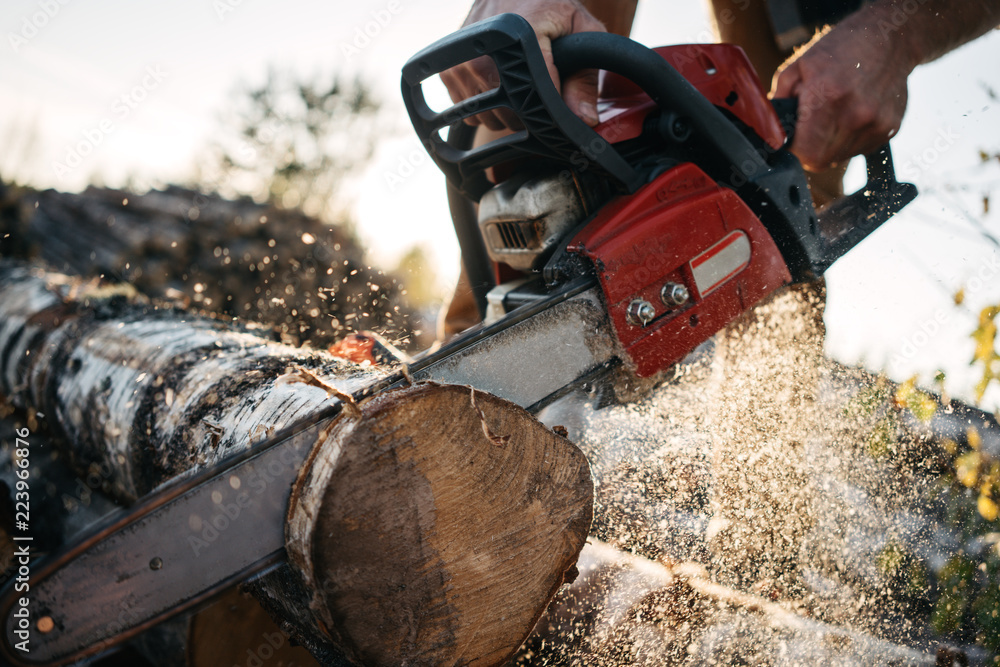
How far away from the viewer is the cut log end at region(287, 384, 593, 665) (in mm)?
893

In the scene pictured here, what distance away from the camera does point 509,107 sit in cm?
130

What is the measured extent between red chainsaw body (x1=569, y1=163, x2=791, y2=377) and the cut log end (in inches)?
18.4

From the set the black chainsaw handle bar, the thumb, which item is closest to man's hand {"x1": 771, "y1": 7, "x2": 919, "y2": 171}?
the black chainsaw handle bar

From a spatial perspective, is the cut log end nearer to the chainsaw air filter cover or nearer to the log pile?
the chainsaw air filter cover

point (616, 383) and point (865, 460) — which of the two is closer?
point (616, 383)

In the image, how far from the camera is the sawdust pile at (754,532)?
1417 mm

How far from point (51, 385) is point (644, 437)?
8.04ft

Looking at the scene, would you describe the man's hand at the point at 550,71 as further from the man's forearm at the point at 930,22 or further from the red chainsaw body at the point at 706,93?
the man's forearm at the point at 930,22

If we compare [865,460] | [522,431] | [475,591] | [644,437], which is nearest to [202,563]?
[475,591]

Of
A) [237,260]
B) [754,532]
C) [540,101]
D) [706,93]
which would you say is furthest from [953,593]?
[237,260]

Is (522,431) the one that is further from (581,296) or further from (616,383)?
(616,383)

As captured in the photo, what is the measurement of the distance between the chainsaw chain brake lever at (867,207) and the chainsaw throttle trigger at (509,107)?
0.94 meters

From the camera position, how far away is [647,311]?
55.9 inches

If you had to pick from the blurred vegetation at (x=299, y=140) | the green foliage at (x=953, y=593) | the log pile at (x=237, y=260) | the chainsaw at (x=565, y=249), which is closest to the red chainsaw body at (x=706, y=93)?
the chainsaw at (x=565, y=249)
